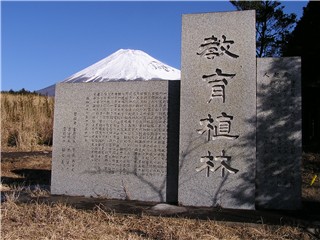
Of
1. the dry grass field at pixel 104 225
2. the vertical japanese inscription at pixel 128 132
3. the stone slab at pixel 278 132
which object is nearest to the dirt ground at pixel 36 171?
the dry grass field at pixel 104 225

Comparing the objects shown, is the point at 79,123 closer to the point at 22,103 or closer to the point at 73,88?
the point at 73,88

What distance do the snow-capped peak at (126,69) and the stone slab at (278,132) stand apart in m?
3.89

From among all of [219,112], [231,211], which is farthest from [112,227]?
[219,112]

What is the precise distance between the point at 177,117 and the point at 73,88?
1.67 metres

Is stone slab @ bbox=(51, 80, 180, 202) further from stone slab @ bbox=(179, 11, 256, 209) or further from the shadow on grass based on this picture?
the shadow on grass

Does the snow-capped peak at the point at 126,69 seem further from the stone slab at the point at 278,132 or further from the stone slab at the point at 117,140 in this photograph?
the stone slab at the point at 278,132

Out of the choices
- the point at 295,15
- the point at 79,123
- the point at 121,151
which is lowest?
the point at 121,151

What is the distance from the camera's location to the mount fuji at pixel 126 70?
8.34 meters

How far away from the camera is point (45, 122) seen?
42.4 feet

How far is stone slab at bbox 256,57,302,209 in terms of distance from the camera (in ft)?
15.7

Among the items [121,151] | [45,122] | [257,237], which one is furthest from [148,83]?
[45,122]

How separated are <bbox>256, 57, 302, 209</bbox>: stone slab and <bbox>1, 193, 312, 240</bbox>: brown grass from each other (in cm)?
112

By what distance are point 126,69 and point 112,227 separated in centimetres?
542

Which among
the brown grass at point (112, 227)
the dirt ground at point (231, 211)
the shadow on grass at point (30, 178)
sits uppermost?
the shadow on grass at point (30, 178)
